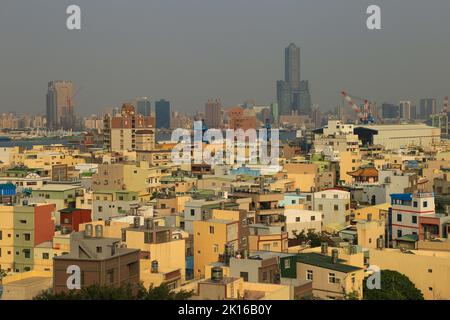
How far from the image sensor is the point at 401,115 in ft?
222

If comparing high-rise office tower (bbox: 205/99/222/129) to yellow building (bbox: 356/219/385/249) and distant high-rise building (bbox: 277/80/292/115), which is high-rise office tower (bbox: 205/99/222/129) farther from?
yellow building (bbox: 356/219/385/249)

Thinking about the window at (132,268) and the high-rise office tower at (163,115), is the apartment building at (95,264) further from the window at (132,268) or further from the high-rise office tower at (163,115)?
the high-rise office tower at (163,115)

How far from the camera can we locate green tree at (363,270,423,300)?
7066 mm

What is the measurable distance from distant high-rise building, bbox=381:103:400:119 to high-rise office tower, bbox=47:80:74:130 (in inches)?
1010

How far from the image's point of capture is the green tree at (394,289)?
23.2 ft

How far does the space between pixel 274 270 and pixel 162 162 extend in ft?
62.7

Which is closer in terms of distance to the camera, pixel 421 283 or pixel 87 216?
pixel 421 283

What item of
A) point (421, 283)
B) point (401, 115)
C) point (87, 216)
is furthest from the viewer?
point (401, 115)

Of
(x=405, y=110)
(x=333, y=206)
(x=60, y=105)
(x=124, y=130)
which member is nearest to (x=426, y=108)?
(x=405, y=110)

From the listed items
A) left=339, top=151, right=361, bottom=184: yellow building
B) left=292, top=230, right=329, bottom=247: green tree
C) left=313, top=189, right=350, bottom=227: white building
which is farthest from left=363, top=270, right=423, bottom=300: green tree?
left=339, top=151, right=361, bottom=184: yellow building

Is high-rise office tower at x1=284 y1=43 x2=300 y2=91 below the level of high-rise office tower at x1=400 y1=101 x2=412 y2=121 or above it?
above

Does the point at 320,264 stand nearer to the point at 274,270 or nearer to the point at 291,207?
the point at 274,270

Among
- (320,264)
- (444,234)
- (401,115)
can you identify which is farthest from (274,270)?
(401,115)
